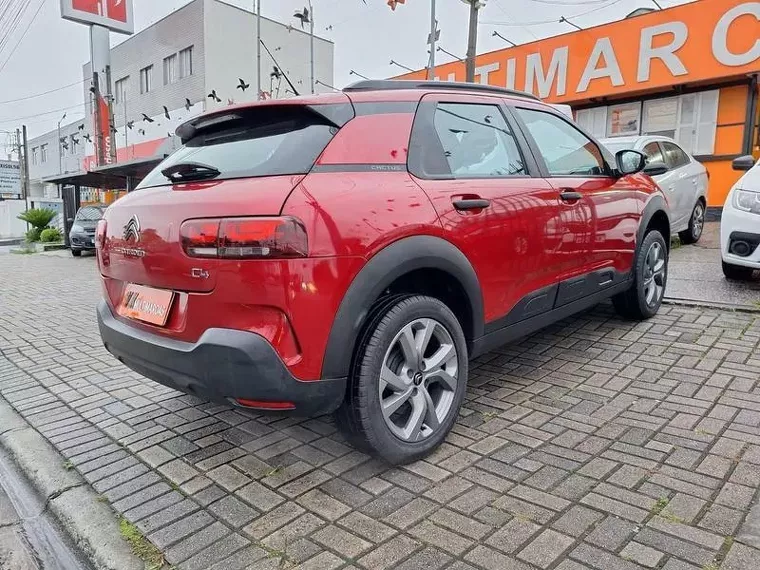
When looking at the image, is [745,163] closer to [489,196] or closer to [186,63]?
[489,196]

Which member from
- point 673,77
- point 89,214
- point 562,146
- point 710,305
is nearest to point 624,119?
point 673,77

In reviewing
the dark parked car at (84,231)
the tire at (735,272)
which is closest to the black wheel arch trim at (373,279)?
the tire at (735,272)

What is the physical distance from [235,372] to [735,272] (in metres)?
5.70

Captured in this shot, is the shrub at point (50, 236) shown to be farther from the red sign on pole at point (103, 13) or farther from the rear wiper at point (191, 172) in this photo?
the rear wiper at point (191, 172)

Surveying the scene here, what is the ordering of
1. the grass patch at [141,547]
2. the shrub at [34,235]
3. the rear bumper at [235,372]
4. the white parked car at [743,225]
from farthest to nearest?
the shrub at [34,235], the white parked car at [743,225], the rear bumper at [235,372], the grass patch at [141,547]

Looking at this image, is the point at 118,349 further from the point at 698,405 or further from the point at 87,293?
the point at 87,293

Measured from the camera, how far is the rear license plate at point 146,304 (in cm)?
234

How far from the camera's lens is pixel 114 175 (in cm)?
1673

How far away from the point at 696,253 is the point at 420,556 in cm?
722

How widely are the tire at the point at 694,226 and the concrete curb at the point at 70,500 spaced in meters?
8.45

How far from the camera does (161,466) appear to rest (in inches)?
102

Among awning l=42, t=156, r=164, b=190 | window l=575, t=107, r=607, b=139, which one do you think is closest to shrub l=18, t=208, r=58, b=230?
awning l=42, t=156, r=164, b=190

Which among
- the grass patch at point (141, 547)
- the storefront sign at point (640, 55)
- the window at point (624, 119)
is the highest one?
the storefront sign at point (640, 55)

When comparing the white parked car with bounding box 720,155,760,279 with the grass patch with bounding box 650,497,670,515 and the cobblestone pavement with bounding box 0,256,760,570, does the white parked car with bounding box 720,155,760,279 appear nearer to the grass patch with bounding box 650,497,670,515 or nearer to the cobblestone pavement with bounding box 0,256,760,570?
the cobblestone pavement with bounding box 0,256,760,570
